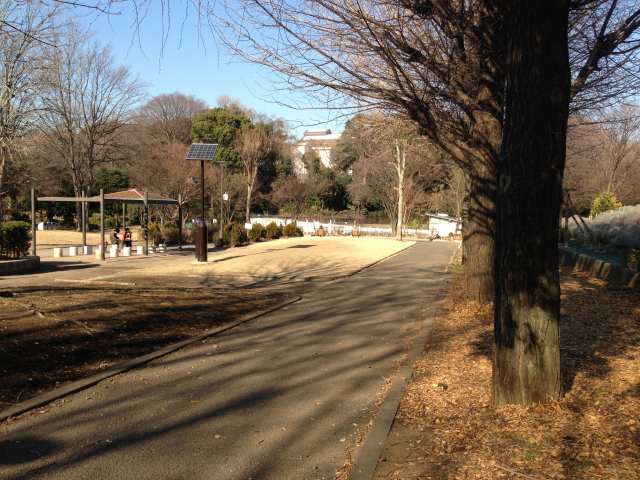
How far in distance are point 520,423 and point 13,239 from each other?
19257mm

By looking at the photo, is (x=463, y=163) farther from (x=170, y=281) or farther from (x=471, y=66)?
(x=170, y=281)

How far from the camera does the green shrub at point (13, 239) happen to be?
19.1 m

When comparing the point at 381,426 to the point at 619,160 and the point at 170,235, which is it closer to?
the point at 170,235

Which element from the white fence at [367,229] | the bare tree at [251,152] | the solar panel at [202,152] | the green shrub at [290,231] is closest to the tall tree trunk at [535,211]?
the solar panel at [202,152]

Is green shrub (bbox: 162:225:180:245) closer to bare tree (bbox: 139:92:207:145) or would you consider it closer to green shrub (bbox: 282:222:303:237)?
green shrub (bbox: 282:222:303:237)

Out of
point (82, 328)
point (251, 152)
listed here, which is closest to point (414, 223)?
point (251, 152)

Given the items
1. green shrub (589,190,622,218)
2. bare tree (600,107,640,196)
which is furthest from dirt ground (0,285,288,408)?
bare tree (600,107,640,196)

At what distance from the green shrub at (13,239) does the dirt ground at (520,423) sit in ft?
56.2

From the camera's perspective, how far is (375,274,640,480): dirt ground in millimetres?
3375

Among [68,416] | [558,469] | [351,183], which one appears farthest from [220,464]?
[351,183]

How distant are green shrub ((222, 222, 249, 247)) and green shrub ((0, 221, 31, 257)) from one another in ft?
42.9

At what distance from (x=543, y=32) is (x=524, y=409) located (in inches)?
108

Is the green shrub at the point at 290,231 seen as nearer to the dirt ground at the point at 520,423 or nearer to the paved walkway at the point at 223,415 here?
the paved walkway at the point at 223,415

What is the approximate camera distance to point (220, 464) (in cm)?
365
